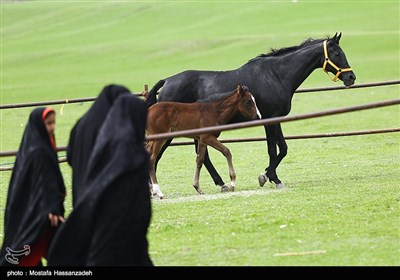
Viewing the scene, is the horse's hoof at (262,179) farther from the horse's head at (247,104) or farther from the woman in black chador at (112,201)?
the woman in black chador at (112,201)

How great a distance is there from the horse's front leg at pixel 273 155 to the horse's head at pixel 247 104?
0.76m

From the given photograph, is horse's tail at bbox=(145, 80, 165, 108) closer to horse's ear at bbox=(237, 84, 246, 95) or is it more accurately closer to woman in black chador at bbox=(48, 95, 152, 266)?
horse's ear at bbox=(237, 84, 246, 95)

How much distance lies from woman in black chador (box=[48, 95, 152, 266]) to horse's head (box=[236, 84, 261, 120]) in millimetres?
5988

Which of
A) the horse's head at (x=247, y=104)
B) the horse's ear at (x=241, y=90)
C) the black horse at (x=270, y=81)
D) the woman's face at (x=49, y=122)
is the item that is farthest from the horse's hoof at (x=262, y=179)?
the woman's face at (x=49, y=122)

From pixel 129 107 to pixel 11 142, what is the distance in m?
17.1

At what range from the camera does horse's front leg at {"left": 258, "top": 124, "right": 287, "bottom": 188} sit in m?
13.0

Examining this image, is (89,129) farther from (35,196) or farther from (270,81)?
(270,81)

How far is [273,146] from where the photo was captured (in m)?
13.4

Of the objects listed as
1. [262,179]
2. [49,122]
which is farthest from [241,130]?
[49,122]

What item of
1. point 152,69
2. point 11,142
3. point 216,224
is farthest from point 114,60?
point 216,224

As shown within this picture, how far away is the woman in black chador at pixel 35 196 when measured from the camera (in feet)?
23.3

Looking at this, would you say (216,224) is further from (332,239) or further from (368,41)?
(368,41)

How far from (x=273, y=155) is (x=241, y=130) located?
35.7 feet

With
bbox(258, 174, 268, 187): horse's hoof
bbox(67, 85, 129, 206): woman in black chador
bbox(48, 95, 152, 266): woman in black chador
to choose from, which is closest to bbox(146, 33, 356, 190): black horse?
bbox(258, 174, 268, 187): horse's hoof
